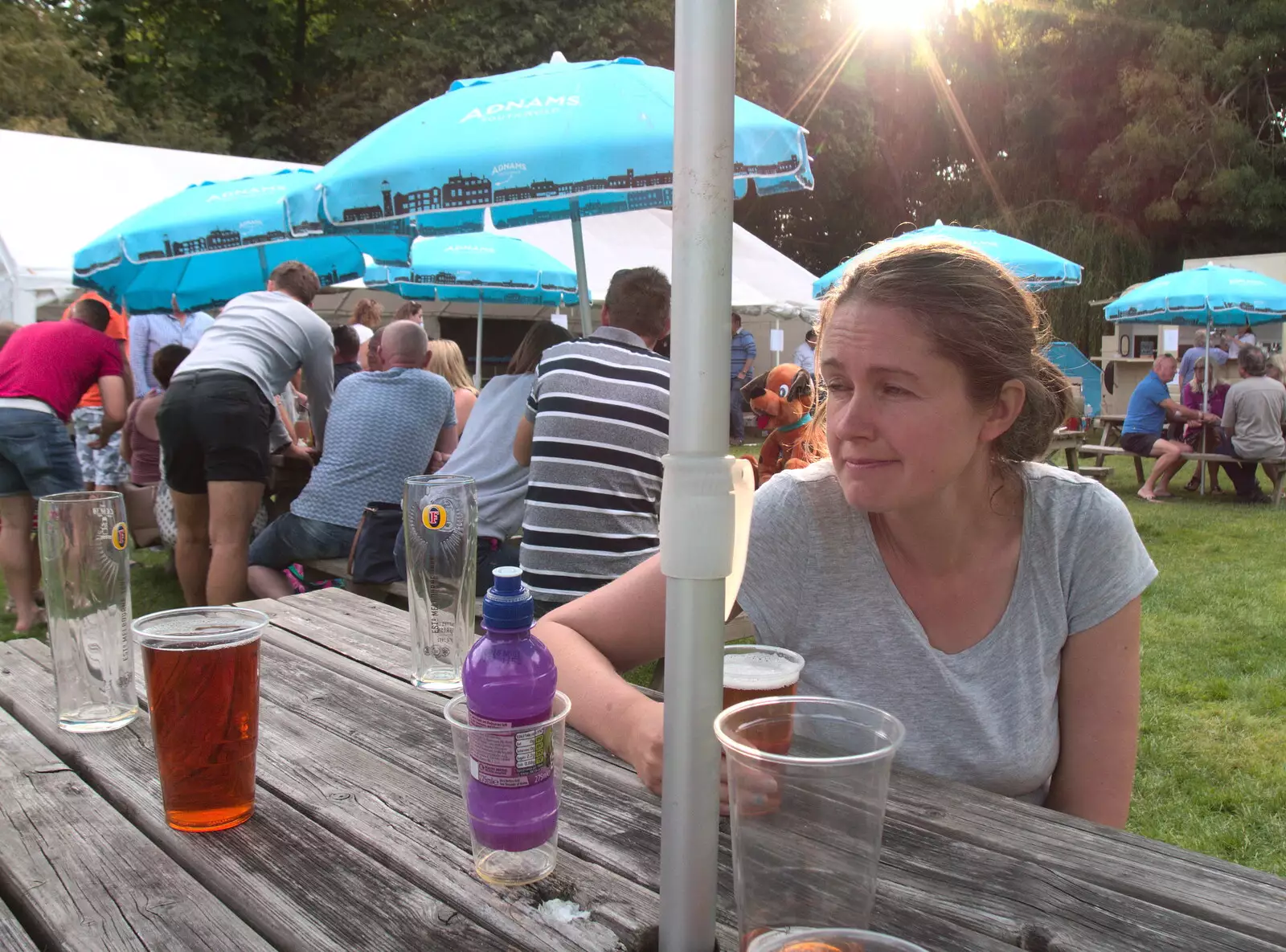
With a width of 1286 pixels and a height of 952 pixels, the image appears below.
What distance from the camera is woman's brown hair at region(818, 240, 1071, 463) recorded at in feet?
4.88

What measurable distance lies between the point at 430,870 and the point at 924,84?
2690 cm

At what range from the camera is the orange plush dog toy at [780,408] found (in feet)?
18.2

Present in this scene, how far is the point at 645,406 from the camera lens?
11.1 feet

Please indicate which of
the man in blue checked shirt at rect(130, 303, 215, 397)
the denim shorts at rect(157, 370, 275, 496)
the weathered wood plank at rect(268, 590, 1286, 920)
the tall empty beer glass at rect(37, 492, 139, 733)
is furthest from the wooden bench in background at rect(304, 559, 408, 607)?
the man in blue checked shirt at rect(130, 303, 215, 397)

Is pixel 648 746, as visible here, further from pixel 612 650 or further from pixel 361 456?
pixel 361 456

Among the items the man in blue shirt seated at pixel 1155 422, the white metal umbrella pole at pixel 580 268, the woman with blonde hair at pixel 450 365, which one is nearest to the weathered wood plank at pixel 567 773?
the white metal umbrella pole at pixel 580 268

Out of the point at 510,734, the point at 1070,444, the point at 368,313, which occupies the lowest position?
the point at 1070,444

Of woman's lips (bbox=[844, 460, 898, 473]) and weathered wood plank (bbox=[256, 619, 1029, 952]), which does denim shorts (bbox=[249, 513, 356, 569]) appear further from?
woman's lips (bbox=[844, 460, 898, 473])

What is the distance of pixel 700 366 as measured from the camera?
2.49 ft

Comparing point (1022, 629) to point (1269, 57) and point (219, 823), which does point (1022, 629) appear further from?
point (1269, 57)

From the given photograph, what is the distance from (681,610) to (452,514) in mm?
1071

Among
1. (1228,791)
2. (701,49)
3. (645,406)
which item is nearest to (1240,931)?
(701,49)

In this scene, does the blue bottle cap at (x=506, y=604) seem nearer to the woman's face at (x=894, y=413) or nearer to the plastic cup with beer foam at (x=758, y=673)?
the plastic cup with beer foam at (x=758, y=673)

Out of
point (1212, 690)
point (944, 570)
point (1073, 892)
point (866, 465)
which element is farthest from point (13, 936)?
point (1212, 690)
